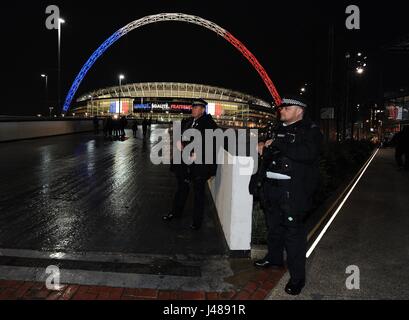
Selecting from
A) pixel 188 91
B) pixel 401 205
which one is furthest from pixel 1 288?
pixel 188 91

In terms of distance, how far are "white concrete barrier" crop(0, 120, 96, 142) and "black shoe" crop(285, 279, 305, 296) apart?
21.4m

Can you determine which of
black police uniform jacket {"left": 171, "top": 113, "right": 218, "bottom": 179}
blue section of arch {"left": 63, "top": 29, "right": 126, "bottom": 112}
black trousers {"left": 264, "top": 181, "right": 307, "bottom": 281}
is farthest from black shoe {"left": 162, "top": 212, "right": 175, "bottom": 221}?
blue section of arch {"left": 63, "top": 29, "right": 126, "bottom": 112}

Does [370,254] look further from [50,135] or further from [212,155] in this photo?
[50,135]

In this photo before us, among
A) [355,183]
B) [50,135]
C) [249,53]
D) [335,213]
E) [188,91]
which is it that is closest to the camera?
[335,213]

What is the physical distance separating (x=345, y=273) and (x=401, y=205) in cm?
504

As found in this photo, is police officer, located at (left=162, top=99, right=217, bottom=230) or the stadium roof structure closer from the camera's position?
police officer, located at (left=162, top=99, right=217, bottom=230)

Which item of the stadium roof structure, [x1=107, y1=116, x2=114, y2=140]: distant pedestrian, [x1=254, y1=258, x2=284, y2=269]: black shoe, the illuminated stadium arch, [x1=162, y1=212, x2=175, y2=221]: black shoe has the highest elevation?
the illuminated stadium arch

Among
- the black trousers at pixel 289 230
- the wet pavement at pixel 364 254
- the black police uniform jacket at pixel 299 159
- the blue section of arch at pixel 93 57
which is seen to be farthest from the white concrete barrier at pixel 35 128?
the blue section of arch at pixel 93 57

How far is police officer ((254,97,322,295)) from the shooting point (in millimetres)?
4176

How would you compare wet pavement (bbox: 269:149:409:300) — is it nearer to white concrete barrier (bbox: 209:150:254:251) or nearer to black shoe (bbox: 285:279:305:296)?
black shoe (bbox: 285:279:305:296)

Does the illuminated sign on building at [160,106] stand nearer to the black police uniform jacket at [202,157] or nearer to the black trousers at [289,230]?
the black police uniform jacket at [202,157]

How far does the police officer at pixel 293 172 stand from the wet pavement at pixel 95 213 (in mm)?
1511
